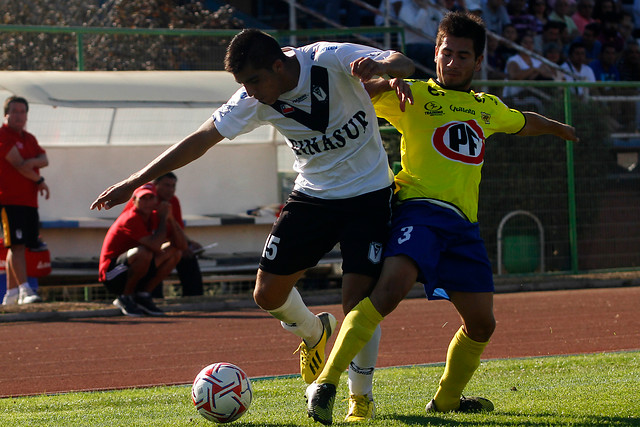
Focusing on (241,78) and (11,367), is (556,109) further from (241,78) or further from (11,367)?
(241,78)

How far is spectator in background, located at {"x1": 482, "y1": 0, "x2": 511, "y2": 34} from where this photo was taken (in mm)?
17109

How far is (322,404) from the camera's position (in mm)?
4621

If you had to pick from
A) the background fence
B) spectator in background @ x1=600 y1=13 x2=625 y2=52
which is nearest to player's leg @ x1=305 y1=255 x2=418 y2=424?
the background fence

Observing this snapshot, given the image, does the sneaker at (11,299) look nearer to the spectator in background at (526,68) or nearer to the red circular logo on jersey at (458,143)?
the red circular logo on jersey at (458,143)

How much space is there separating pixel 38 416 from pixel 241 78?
2.27m

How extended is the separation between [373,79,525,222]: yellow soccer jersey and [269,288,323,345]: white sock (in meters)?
1.00

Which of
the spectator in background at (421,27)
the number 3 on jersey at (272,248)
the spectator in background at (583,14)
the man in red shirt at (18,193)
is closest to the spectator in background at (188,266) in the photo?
the man in red shirt at (18,193)

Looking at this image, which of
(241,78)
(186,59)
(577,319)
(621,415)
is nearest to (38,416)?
(241,78)

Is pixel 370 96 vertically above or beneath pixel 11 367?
above

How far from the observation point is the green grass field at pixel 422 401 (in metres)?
4.89

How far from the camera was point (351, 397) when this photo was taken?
505 cm

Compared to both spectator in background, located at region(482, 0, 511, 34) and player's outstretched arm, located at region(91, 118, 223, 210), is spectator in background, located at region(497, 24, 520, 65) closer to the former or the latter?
spectator in background, located at region(482, 0, 511, 34)

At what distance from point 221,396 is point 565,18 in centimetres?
1534

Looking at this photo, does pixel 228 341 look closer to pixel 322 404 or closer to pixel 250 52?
pixel 322 404
